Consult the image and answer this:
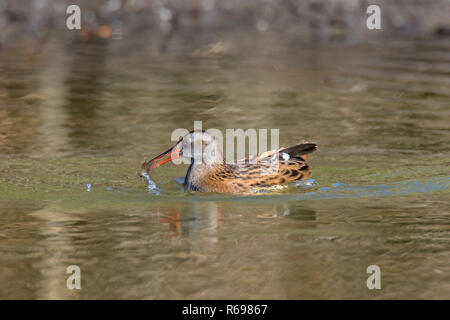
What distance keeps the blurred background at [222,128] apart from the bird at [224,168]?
0.72 feet

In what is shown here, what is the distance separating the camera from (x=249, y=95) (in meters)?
16.8

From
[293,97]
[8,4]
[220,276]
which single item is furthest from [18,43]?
[220,276]

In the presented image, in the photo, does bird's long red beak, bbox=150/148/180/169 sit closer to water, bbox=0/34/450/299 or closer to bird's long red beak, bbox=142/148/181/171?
bird's long red beak, bbox=142/148/181/171

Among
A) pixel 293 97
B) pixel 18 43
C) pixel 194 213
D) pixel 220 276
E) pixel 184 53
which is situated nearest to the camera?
pixel 220 276

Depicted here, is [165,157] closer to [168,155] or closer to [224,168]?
[168,155]

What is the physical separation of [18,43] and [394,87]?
32.2 feet

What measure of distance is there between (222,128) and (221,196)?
363 cm

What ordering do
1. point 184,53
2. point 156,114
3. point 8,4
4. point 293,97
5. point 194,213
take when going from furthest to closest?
point 8,4 < point 184,53 < point 293,97 < point 156,114 < point 194,213

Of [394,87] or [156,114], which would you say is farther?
[394,87]

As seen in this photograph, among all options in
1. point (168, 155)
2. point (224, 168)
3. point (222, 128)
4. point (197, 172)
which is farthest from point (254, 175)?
point (222, 128)

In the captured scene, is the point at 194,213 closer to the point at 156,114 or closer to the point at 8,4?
the point at 156,114

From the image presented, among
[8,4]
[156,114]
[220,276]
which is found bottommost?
[220,276]

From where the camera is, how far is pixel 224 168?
11.0m

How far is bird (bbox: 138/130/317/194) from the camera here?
35.4 ft
